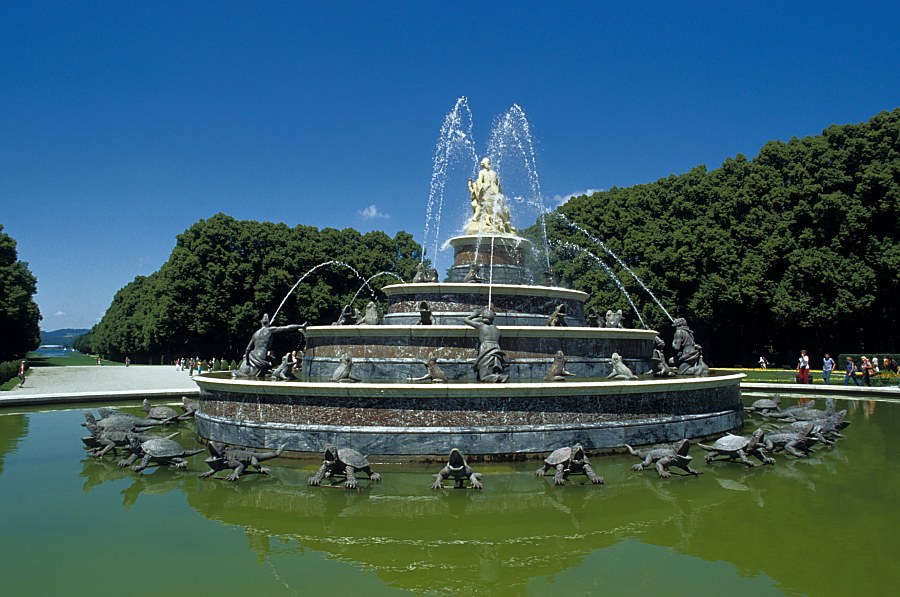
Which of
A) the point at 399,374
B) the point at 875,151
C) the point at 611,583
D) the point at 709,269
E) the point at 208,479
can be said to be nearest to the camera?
the point at 611,583

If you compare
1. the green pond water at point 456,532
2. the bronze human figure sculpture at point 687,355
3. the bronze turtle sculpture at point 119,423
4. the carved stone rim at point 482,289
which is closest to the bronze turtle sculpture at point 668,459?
the green pond water at point 456,532

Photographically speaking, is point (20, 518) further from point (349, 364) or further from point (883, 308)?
point (883, 308)

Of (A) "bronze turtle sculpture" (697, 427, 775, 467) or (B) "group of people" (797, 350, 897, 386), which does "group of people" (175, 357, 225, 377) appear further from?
(A) "bronze turtle sculpture" (697, 427, 775, 467)

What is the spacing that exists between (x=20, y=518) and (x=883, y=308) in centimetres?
4520

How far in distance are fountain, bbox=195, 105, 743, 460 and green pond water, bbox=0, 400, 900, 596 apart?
2.41ft

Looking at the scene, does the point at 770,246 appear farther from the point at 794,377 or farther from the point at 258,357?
the point at 258,357

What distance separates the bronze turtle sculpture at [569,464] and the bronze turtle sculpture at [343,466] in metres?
3.28

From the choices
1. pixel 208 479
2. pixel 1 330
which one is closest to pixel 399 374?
pixel 208 479

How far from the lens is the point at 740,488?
37.8 ft

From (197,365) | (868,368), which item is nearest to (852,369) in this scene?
(868,368)

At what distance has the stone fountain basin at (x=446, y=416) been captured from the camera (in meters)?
13.0

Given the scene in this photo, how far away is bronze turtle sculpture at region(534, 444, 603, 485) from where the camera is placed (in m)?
11.5

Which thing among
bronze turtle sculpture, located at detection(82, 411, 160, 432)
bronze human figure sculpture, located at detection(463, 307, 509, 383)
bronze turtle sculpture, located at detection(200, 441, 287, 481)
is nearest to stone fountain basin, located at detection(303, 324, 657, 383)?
bronze human figure sculpture, located at detection(463, 307, 509, 383)

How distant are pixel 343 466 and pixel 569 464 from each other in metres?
4.21
